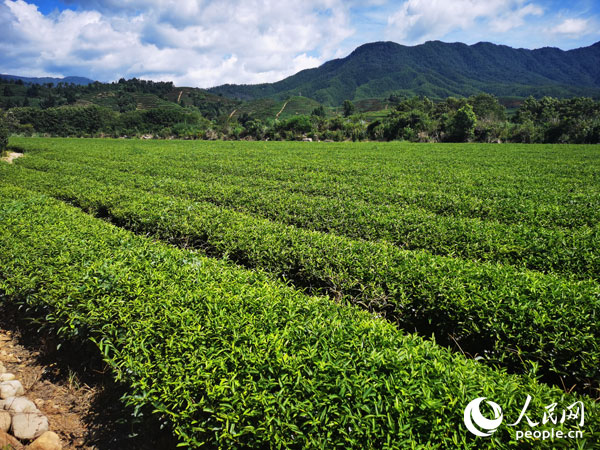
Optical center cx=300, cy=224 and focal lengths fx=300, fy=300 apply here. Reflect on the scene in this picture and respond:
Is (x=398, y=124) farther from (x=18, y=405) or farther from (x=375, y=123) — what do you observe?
(x=18, y=405)

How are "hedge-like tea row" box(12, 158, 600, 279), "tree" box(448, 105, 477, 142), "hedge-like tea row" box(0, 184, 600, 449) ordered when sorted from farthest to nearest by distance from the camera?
1. "tree" box(448, 105, 477, 142)
2. "hedge-like tea row" box(12, 158, 600, 279)
3. "hedge-like tea row" box(0, 184, 600, 449)

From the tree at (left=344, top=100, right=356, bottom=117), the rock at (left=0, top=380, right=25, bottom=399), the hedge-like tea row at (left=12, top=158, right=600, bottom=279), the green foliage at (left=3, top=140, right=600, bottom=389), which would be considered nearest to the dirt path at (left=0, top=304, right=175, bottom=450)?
the rock at (left=0, top=380, right=25, bottom=399)

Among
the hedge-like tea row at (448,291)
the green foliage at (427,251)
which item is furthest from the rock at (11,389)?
the hedge-like tea row at (448,291)

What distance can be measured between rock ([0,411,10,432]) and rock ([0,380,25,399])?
52cm

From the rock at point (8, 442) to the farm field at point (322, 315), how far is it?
1.13m

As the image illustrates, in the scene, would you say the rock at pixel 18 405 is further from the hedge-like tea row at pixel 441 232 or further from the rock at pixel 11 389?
the hedge-like tea row at pixel 441 232

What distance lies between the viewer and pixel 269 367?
2625 millimetres

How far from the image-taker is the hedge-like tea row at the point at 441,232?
19.7 ft

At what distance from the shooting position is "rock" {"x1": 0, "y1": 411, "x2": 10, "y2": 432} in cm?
338

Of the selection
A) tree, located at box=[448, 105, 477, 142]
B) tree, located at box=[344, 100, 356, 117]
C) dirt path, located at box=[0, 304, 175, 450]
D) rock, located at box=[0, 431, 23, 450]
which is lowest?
dirt path, located at box=[0, 304, 175, 450]

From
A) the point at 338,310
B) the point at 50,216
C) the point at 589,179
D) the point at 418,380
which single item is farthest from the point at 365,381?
the point at 589,179

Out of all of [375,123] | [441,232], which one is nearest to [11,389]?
[441,232]

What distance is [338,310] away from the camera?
12.4 ft

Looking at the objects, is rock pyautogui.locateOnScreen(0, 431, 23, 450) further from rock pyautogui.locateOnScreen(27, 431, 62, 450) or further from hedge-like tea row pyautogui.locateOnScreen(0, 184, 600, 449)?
hedge-like tea row pyautogui.locateOnScreen(0, 184, 600, 449)
